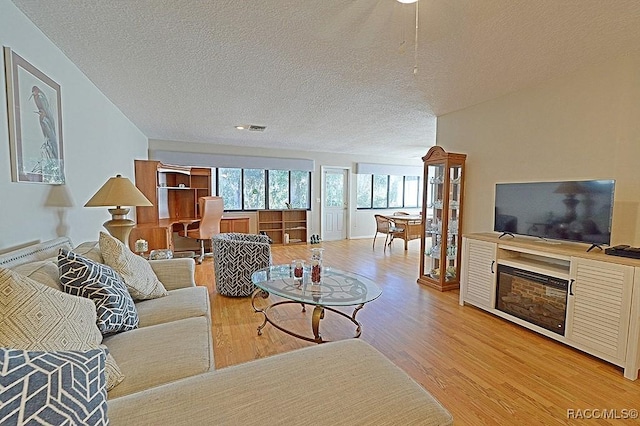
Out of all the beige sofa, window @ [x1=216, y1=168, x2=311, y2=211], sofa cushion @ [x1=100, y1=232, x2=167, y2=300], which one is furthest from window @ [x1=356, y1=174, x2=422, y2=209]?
the beige sofa

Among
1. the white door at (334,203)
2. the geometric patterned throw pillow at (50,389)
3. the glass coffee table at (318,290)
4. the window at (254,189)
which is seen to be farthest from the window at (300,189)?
the geometric patterned throw pillow at (50,389)

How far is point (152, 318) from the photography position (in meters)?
1.79

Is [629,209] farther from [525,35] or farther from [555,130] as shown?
[525,35]

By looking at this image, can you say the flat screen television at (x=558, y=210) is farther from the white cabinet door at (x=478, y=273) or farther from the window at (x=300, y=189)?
the window at (x=300, y=189)

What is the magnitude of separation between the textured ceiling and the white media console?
1.55m

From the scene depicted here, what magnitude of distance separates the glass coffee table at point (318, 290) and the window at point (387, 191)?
5.24 meters

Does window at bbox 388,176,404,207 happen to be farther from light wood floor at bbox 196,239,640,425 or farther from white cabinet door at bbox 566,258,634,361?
white cabinet door at bbox 566,258,634,361

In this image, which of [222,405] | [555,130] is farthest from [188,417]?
[555,130]

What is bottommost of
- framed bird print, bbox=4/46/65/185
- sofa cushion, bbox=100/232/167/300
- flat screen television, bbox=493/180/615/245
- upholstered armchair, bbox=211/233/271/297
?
upholstered armchair, bbox=211/233/271/297

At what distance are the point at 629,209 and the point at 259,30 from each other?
3.07 m

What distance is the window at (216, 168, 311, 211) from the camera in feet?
21.9

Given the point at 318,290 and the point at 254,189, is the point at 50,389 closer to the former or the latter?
the point at 318,290

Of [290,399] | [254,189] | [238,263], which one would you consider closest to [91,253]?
[238,263]

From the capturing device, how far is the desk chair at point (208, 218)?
194 inches
